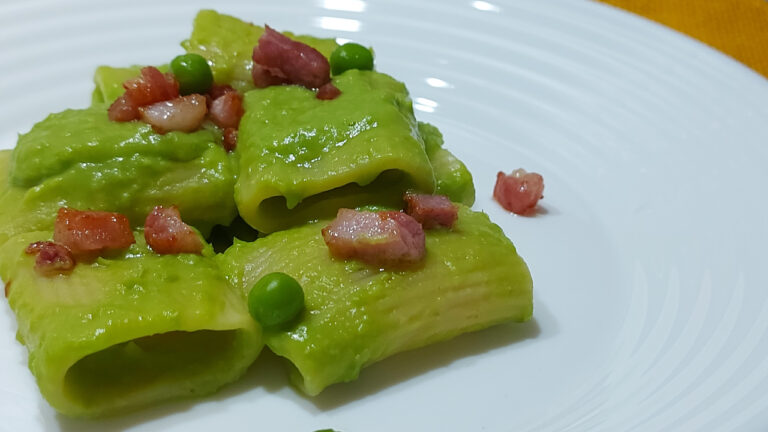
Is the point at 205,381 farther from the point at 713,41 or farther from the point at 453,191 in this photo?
the point at 713,41

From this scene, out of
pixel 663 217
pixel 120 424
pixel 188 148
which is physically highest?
pixel 188 148

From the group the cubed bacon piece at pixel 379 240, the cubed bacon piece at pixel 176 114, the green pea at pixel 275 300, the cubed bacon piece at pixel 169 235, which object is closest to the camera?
the green pea at pixel 275 300

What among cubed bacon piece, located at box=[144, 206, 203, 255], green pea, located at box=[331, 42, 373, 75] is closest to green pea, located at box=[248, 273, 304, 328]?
cubed bacon piece, located at box=[144, 206, 203, 255]

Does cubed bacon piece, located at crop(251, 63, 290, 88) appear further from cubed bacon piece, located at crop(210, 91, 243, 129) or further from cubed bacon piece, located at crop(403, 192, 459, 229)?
cubed bacon piece, located at crop(403, 192, 459, 229)

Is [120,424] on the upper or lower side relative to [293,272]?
lower

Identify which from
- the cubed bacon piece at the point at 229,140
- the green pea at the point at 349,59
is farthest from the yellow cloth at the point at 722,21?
the cubed bacon piece at the point at 229,140

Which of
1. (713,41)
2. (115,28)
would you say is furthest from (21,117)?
(713,41)

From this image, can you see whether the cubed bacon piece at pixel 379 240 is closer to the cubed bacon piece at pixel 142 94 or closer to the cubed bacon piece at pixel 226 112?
the cubed bacon piece at pixel 226 112
